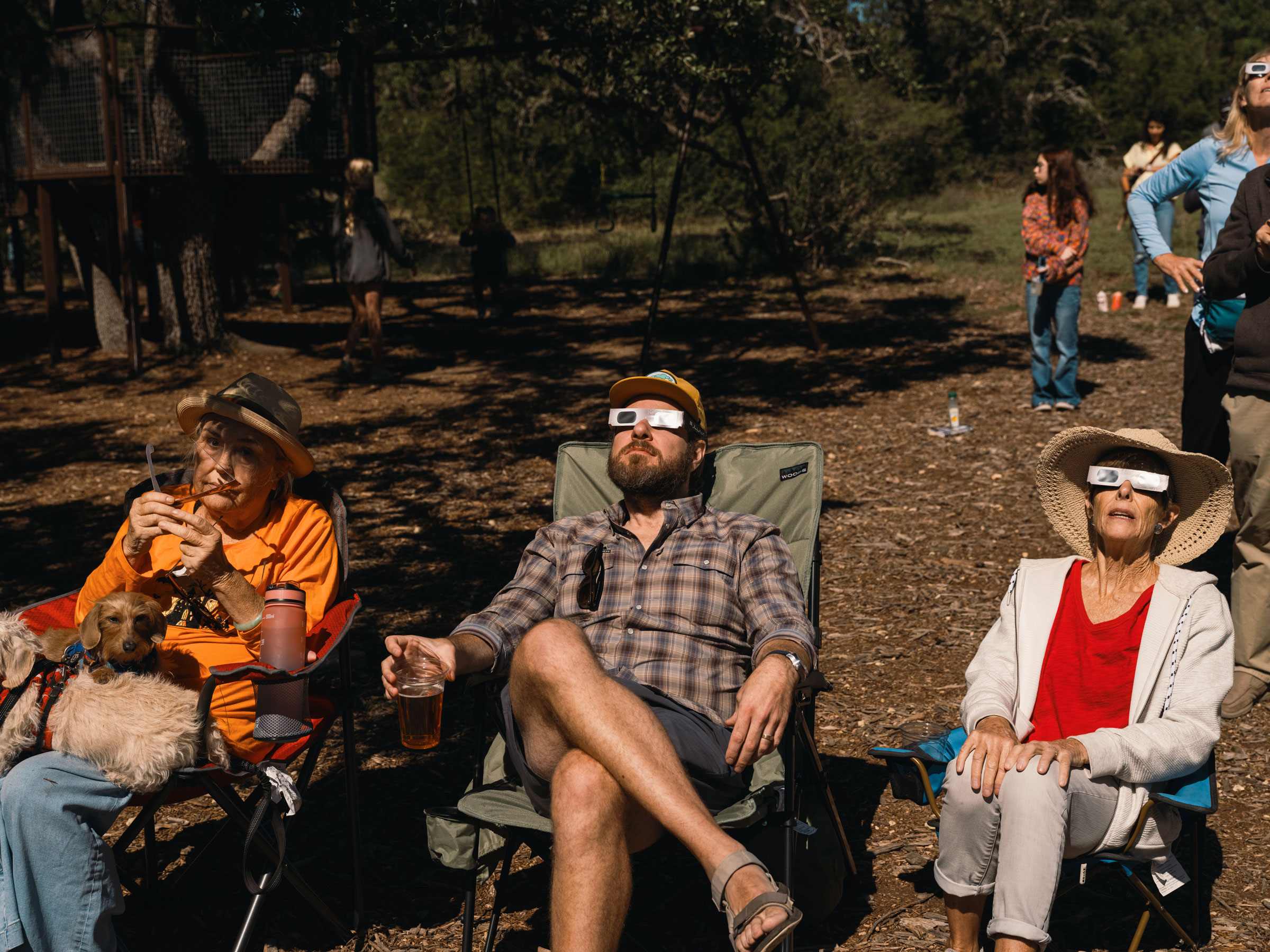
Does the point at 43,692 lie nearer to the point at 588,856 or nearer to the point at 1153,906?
the point at 588,856

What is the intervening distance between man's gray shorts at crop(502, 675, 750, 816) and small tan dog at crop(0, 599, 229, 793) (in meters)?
0.71

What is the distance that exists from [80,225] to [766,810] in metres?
11.7

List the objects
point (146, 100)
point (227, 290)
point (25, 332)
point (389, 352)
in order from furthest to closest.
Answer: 1. point (227, 290)
2. point (25, 332)
3. point (389, 352)
4. point (146, 100)

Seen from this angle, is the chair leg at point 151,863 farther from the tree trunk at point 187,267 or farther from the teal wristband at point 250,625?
the tree trunk at point 187,267

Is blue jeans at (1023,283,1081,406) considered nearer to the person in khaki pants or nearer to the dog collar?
the person in khaki pants

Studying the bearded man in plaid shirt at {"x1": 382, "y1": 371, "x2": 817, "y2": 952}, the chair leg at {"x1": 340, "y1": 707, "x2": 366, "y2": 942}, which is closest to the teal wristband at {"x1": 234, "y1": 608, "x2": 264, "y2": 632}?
the chair leg at {"x1": 340, "y1": 707, "x2": 366, "y2": 942}

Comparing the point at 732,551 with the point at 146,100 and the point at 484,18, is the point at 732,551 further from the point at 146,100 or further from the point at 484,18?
the point at 146,100

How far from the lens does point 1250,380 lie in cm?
380

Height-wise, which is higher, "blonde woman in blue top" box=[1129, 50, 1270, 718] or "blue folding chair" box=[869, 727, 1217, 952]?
"blonde woman in blue top" box=[1129, 50, 1270, 718]

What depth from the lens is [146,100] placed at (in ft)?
35.8

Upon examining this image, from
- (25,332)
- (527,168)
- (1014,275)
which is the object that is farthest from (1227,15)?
(25,332)

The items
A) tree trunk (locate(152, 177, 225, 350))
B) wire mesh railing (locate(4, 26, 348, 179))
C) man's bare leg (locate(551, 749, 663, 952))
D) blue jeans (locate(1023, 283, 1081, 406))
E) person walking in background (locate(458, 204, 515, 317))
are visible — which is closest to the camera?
man's bare leg (locate(551, 749, 663, 952))

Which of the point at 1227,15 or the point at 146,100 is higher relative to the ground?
the point at 1227,15

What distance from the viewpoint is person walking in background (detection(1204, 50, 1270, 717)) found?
374 centimetres
